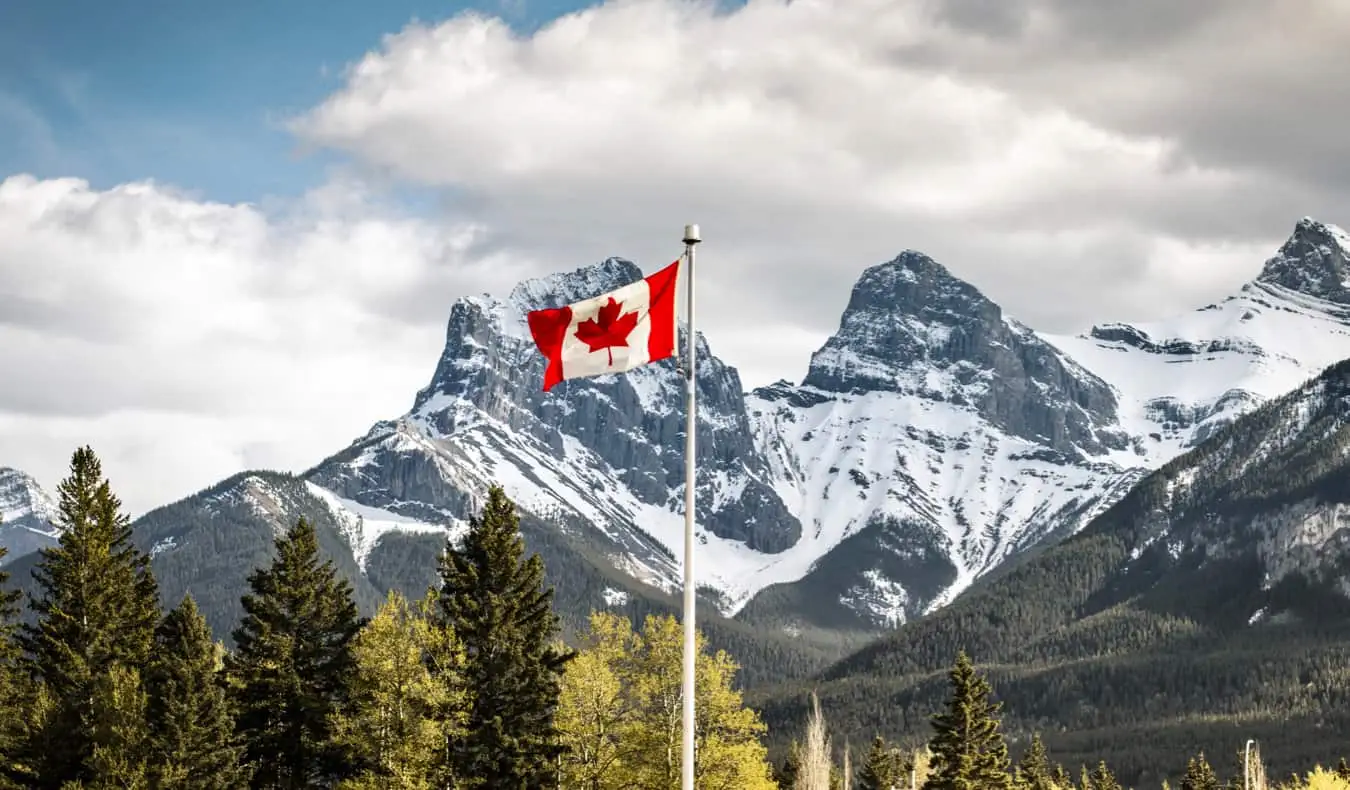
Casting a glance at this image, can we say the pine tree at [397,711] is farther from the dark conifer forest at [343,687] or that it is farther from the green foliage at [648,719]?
the green foliage at [648,719]

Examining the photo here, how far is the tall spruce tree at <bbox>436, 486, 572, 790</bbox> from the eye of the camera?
233 ft

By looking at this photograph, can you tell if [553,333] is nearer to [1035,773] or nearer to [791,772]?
[1035,773]

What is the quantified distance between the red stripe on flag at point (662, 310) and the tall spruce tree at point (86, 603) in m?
44.7

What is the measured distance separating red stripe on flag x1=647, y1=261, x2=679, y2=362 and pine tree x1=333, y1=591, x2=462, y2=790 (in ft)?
103

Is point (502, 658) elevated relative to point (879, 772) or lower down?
elevated

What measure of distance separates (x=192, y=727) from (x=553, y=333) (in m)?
36.7

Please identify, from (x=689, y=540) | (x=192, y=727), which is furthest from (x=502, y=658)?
(x=689, y=540)

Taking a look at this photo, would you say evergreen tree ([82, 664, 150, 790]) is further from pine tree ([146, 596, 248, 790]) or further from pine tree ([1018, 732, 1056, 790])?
pine tree ([1018, 732, 1056, 790])

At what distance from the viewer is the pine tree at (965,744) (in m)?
116

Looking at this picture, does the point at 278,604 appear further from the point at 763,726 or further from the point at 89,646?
the point at 763,726

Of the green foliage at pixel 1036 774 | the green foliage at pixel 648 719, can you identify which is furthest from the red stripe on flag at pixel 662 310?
the green foliage at pixel 1036 774

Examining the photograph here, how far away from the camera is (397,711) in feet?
224

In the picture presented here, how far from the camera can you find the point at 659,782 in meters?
74.7

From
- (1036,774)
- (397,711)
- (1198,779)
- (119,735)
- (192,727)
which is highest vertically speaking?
(1036,774)
